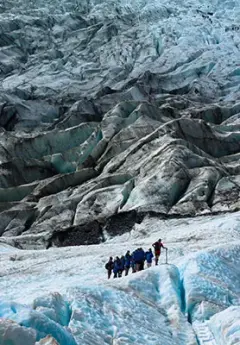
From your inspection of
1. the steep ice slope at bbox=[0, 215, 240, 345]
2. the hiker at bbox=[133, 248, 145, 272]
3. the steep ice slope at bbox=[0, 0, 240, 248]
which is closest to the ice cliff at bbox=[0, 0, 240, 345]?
the steep ice slope at bbox=[0, 215, 240, 345]

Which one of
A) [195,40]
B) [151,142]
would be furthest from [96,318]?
[195,40]

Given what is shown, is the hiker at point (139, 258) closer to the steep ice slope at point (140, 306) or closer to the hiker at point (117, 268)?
the hiker at point (117, 268)

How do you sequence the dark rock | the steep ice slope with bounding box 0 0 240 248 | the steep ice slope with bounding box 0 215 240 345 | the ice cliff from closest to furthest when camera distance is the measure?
the steep ice slope with bounding box 0 215 240 345 < the ice cliff < the dark rock < the steep ice slope with bounding box 0 0 240 248

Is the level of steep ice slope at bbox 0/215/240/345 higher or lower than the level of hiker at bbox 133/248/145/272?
higher

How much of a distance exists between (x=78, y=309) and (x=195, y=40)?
117 meters

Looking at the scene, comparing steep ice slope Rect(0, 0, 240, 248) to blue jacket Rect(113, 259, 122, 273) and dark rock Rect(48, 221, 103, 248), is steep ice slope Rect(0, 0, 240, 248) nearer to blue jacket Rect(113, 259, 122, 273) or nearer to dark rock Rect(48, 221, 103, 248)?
dark rock Rect(48, 221, 103, 248)

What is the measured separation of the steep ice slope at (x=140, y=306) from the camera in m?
14.1

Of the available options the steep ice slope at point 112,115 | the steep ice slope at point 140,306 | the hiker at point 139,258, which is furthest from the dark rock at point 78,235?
the hiker at point 139,258

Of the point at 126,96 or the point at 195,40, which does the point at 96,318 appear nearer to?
the point at 126,96

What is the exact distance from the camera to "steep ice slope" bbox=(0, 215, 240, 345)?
14102mm

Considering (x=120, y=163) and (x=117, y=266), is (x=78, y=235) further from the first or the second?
(x=117, y=266)

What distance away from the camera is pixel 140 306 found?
17266 millimetres

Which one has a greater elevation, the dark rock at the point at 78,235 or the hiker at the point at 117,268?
the hiker at the point at 117,268

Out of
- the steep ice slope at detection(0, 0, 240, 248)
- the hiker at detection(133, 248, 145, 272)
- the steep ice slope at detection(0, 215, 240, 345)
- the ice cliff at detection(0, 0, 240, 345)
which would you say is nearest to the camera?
the steep ice slope at detection(0, 215, 240, 345)
